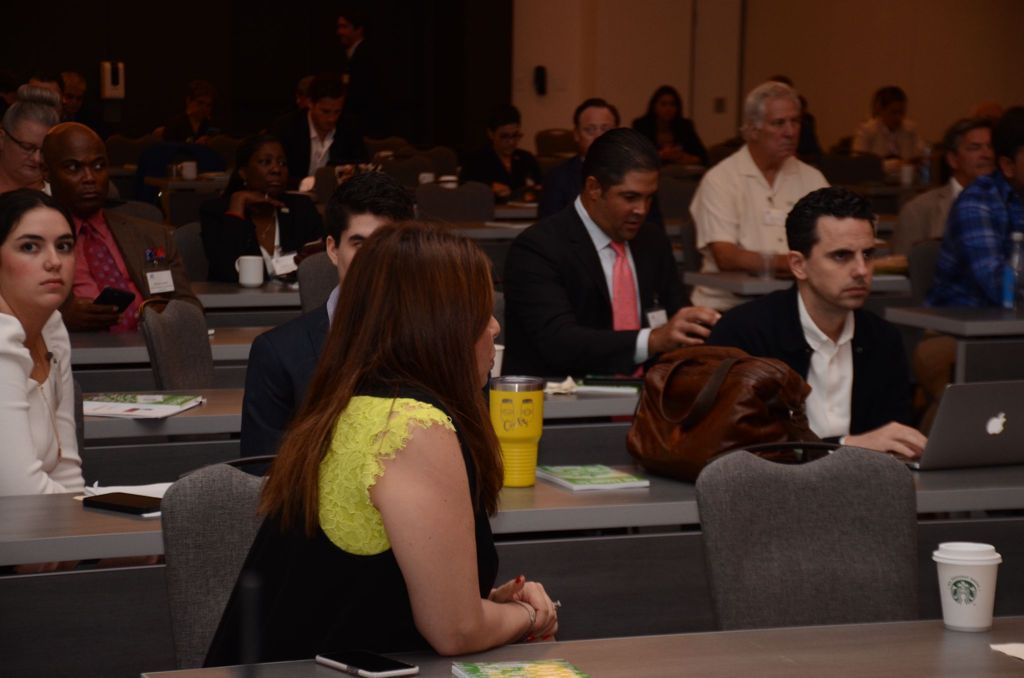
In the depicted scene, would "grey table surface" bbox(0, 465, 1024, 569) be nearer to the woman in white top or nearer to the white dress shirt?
the woman in white top

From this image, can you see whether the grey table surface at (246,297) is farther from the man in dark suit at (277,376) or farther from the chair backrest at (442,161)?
the chair backrest at (442,161)

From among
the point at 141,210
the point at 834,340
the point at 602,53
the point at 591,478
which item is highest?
the point at 602,53

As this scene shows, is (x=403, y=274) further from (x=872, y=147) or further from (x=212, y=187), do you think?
(x=872, y=147)

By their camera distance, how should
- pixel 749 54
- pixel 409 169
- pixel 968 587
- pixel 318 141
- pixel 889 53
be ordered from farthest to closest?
pixel 749 54 → pixel 889 53 → pixel 409 169 → pixel 318 141 → pixel 968 587

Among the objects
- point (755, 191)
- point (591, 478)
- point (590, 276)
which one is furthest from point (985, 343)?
point (591, 478)

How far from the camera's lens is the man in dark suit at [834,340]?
368 cm

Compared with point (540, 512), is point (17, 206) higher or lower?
higher

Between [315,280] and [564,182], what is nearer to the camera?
[315,280]

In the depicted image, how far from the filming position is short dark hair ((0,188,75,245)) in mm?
3508

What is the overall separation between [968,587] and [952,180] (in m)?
5.20

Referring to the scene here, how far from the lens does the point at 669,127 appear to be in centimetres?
1208

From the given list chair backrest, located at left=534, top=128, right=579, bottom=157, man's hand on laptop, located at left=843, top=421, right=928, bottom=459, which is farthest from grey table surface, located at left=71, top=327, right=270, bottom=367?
chair backrest, located at left=534, top=128, right=579, bottom=157

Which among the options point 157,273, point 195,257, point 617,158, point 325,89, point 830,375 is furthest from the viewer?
point 325,89

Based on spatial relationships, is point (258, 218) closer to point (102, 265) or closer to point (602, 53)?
point (102, 265)
